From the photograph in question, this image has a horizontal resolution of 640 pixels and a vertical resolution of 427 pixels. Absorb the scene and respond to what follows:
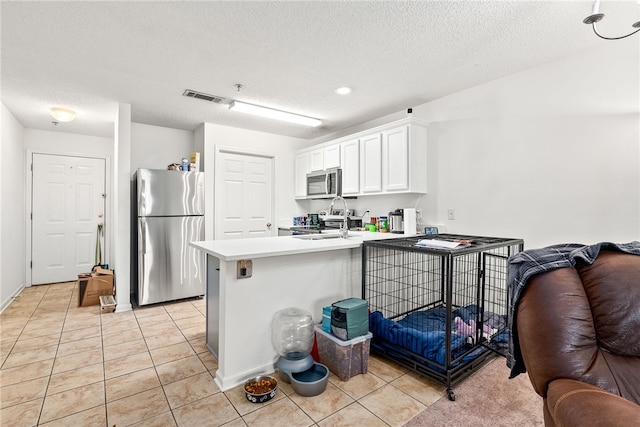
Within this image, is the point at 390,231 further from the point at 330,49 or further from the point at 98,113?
the point at 98,113

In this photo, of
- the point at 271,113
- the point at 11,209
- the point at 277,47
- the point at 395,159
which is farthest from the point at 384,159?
the point at 11,209

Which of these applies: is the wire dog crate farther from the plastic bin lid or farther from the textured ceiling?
the textured ceiling

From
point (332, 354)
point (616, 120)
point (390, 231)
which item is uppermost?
point (616, 120)

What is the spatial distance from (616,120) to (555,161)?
0.47 metres

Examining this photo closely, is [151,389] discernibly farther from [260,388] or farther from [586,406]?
[586,406]

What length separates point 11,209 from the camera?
400 centimetres

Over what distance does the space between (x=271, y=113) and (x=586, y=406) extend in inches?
145

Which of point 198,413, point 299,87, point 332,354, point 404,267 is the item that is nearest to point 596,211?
point 404,267

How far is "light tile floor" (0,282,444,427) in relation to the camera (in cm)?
176

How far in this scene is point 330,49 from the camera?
2.46 m

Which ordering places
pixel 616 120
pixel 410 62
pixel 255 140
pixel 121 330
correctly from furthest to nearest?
pixel 255 140 → pixel 121 330 → pixel 410 62 → pixel 616 120

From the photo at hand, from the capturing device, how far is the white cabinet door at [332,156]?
4.49 m

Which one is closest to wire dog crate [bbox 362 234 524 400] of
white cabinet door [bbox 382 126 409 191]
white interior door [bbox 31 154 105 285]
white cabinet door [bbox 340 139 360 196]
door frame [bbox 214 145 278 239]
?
white cabinet door [bbox 382 126 409 191]

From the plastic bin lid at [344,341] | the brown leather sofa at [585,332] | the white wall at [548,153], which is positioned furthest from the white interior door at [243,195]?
the brown leather sofa at [585,332]
